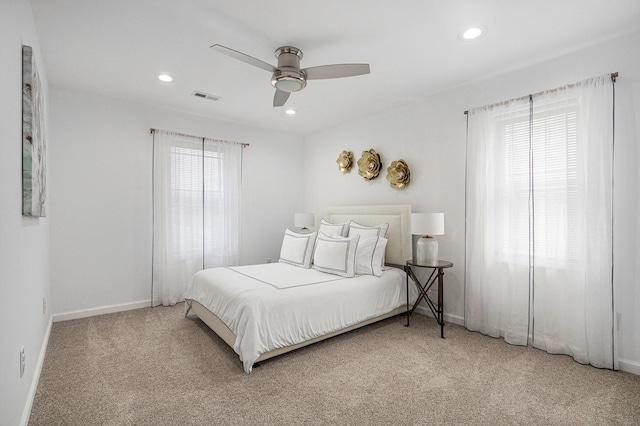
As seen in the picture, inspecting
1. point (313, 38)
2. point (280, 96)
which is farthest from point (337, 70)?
point (280, 96)

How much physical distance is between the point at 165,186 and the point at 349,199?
2.61m

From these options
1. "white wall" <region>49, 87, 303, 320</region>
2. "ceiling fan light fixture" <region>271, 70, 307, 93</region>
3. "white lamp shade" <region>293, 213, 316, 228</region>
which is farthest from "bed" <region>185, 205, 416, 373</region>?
"ceiling fan light fixture" <region>271, 70, 307, 93</region>

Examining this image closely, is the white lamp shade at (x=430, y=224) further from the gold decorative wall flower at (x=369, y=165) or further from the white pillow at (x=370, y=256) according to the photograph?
the gold decorative wall flower at (x=369, y=165)

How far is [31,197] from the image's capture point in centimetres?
193

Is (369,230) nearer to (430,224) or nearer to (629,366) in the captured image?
(430,224)

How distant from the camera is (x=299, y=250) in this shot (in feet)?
13.1

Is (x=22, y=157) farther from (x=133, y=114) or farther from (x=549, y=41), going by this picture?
(x=549, y=41)

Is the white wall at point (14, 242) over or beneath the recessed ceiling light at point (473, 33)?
beneath

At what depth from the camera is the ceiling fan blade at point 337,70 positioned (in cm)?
239

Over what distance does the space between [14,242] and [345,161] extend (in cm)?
384

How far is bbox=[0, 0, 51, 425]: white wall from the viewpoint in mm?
1447

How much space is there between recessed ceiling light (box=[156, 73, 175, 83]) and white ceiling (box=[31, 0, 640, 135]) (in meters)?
0.10

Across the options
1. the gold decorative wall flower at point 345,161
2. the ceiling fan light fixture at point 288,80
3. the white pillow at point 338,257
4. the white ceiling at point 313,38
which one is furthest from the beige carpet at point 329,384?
the white ceiling at point 313,38

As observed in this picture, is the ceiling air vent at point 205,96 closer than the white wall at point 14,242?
No
